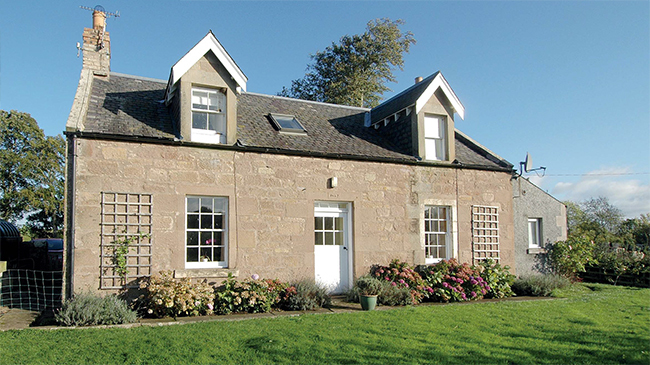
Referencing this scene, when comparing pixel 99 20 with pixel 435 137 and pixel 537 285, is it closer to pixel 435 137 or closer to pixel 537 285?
pixel 435 137

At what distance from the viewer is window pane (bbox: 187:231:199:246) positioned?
10.1 metres

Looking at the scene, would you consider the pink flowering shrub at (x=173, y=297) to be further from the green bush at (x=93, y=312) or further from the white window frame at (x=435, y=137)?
the white window frame at (x=435, y=137)

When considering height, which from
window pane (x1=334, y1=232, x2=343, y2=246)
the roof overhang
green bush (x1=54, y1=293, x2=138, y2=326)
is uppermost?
the roof overhang

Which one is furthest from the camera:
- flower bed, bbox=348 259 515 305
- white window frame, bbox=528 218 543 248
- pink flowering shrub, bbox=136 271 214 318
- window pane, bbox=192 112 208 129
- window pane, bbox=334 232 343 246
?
white window frame, bbox=528 218 543 248

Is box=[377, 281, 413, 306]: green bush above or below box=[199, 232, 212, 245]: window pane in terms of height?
below

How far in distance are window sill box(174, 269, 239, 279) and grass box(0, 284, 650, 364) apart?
1888 mm

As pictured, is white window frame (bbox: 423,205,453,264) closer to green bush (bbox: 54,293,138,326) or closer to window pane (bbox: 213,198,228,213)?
window pane (bbox: 213,198,228,213)

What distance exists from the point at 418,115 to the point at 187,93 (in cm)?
633

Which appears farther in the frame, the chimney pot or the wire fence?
the chimney pot

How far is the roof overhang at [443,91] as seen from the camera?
42.2 ft

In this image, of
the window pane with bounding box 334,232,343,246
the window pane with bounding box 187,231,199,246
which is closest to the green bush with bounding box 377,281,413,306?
the window pane with bounding box 334,232,343,246

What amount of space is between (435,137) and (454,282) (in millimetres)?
4302

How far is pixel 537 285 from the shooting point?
12352mm

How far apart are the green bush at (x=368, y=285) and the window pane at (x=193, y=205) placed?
420 centimetres
